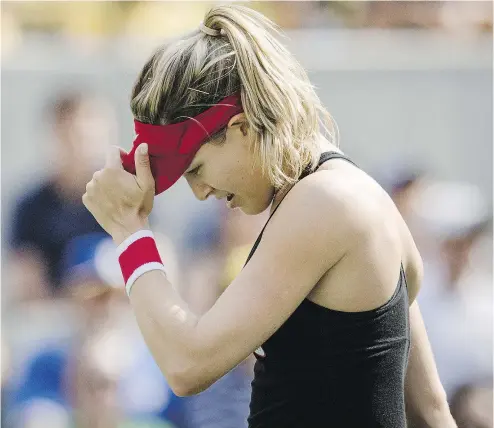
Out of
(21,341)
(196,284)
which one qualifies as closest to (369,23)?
(196,284)

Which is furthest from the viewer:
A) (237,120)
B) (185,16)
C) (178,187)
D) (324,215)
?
(178,187)

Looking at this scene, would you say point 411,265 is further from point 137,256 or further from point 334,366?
point 137,256

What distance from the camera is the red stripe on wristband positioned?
1.76m

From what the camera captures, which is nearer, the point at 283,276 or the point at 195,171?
the point at 283,276

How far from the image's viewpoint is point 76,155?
4262mm

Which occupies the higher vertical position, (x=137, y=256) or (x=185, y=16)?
(x=137, y=256)

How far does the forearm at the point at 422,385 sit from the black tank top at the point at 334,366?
27 cm

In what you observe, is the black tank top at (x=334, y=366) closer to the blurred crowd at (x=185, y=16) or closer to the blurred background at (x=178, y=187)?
the blurred background at (x=178, y=187)

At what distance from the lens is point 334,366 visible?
1.68 metres

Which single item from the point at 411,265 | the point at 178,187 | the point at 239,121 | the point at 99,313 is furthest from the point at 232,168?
the point at 178,187

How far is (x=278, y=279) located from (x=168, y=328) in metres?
0.24

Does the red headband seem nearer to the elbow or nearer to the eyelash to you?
the eyelash

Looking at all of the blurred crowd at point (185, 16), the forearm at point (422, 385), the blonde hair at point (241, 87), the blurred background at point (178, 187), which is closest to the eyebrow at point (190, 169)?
the blonde hair at point (241, 87)

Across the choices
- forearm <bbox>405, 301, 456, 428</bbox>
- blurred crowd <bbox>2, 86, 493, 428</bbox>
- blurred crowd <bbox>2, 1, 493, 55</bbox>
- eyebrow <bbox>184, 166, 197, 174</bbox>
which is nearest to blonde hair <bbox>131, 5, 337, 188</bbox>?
eyebrow <bbox>184, 166, 197, 174</bbox>
